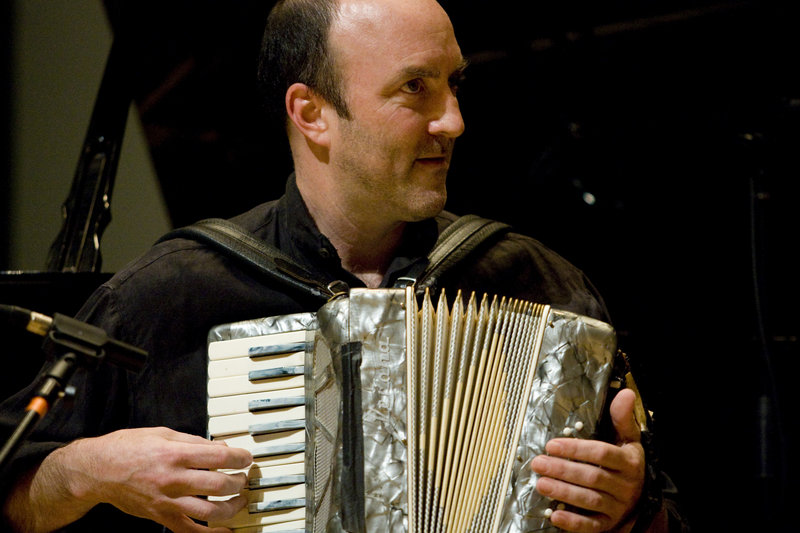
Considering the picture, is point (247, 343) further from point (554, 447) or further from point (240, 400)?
point (554, 447)

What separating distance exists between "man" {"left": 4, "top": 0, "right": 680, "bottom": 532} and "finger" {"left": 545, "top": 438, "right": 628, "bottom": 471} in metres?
0.01

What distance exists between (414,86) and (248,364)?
74 centimetres

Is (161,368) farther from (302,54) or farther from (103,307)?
(302,54)

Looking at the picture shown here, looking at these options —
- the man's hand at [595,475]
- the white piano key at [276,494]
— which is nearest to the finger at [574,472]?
the man's hand at [595,475]

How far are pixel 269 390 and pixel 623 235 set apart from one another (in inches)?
67.1

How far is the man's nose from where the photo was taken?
1979mm

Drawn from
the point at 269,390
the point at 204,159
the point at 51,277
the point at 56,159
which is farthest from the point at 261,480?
the point at 56,159

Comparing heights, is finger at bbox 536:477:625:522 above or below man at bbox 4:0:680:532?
below

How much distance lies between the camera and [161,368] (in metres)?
1.92

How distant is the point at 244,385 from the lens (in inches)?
67.7

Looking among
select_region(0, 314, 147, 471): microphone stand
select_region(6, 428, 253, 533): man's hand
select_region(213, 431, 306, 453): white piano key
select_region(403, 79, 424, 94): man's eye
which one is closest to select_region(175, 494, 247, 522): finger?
select_region(6, 428, 253, 533): man's hand

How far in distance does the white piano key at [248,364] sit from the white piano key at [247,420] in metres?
0.09

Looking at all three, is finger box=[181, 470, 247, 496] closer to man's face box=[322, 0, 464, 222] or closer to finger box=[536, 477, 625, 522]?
finger box=[536, 477, 625, 522]

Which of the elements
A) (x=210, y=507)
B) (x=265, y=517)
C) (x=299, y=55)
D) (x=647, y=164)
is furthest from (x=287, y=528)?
(x=647, y=164)
